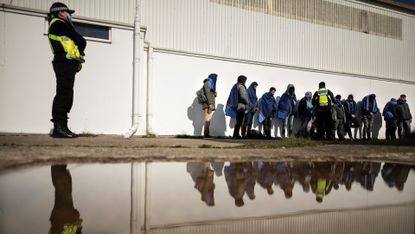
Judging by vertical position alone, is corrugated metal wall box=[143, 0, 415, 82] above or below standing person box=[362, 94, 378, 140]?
above

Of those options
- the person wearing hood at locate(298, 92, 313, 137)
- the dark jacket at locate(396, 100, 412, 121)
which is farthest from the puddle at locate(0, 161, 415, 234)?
the dark jacket at locate(396, 100, 412, 121)

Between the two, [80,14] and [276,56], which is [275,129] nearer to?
[276,56]

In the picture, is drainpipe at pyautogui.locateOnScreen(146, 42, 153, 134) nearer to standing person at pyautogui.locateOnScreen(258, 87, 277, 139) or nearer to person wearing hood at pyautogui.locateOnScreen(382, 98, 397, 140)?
standing person at pyautogui.locateOnScreen(258, 87, 277, 139)

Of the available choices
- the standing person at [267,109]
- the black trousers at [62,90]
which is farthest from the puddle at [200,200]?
the standing person at [267,109]

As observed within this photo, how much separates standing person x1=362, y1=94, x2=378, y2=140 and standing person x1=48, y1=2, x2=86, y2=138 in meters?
10.3

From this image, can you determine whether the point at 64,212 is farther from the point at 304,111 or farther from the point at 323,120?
the point at 304,111

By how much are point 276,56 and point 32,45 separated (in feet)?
23.8

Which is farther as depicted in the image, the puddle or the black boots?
the black boots

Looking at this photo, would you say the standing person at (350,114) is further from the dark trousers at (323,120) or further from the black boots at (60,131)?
the black boots at (60,131)

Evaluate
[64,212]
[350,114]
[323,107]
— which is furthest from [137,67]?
[350,114]

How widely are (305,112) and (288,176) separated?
27.2 ft

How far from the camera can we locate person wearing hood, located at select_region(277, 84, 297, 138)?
10086 millimetres

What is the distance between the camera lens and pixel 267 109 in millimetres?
9711

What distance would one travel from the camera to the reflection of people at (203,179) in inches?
68.6
